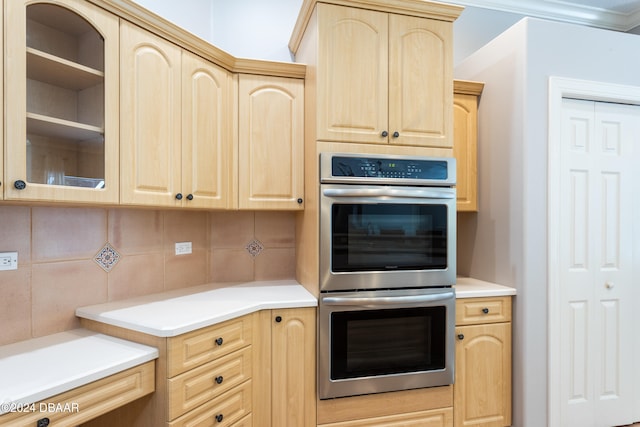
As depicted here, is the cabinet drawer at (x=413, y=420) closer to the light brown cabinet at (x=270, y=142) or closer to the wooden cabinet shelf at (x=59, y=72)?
the light brown cabinet at (x=270, y=142)

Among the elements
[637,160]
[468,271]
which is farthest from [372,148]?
[637,160]

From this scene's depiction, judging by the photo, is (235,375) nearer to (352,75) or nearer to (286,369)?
(286,369)

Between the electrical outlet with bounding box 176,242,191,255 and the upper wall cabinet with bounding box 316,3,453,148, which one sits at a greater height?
the upper wall cabinet with bounding box 316,3,453,148

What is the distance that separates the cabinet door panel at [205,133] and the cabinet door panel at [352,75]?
1.95 feet

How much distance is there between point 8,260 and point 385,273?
171 cm

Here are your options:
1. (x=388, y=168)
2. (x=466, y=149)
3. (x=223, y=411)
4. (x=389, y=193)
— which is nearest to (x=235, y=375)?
(x=223, y=411)

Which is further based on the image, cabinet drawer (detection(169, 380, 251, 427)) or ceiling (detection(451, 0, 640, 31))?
ceiling (detection(451, 0, 640, 31))

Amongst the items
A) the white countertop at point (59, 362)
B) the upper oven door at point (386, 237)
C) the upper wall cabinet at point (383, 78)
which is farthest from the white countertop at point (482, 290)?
the white countertop at point (59, 362)

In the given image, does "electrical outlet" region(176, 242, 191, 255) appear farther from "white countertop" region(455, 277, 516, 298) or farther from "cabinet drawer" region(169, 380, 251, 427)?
"white countertop" region(455, 277, 516, 298)

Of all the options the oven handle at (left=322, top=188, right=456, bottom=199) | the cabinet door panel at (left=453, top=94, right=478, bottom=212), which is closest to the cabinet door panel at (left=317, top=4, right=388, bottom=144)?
the oven handle at (left=322, top=188, right=456, bottom=199)

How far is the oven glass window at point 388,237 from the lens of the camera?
1.80 metres

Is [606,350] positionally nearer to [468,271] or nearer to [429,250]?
[468,271]

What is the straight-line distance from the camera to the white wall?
1.95m

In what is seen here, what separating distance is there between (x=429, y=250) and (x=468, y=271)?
709 millimetres
